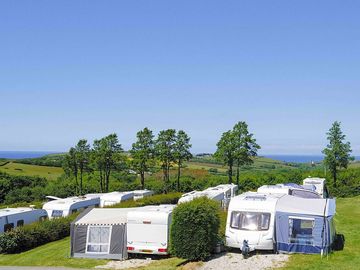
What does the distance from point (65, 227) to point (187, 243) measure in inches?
446

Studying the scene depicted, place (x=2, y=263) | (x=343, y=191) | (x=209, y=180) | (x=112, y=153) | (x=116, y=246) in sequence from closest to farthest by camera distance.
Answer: (x=116, y=246)
(x=2, y=263)
(x=343, y=191)
(x=112, y=153)
(x=209, y=180)

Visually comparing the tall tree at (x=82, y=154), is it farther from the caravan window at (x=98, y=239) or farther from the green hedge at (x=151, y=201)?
the caravan window at (x=98, y=239)

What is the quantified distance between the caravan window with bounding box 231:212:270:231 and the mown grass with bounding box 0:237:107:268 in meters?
5.54

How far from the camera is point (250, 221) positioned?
56.7ft

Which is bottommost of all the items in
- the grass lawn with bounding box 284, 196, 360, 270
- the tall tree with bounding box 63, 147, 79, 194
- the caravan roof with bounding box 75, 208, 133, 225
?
the grass lawn with bounding box 284, 196, 360, 270

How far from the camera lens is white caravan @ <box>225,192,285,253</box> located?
664 inches

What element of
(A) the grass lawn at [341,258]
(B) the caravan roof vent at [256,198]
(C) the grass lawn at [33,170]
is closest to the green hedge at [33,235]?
(B) the caravan roof vent at [256,198]

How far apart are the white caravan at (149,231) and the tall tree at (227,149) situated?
85.3 ft

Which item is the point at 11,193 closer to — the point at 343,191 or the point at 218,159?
the point at 218,159

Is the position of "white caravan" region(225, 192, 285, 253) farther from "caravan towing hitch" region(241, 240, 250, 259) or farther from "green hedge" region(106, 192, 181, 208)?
"green hedge" region(106, 192, 181, 208)

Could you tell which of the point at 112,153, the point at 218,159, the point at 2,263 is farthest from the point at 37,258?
the point at 112,153

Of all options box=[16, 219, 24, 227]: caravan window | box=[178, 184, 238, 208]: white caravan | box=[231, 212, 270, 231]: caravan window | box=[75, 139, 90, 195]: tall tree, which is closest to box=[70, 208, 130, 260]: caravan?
box=[231, 212, 270, 231]: caravan window

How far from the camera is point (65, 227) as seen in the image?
1009 inches

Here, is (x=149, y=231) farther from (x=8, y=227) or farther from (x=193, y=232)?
(x=8, y=227)
